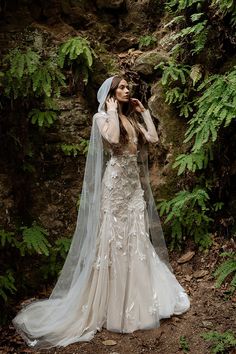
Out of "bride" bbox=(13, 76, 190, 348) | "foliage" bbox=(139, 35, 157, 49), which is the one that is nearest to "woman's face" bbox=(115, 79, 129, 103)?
"bride" bbox=(13, 76, 190, 348)

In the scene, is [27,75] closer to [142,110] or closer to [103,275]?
[142,110]

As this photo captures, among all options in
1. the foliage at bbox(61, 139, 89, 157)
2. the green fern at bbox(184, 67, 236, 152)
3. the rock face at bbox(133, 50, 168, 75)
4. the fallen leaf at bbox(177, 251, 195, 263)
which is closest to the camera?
the green fern at bbox(184, 67, 236, 152)

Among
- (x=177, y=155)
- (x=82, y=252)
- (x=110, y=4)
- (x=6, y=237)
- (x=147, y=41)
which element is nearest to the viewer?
(x=82, y=252)

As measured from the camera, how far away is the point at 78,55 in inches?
262

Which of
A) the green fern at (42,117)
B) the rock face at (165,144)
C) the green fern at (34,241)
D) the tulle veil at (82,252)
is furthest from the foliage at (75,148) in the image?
Answer: the tulle veil at (82,252)

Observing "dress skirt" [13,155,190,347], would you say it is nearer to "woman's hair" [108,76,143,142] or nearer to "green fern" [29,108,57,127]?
"woman's hair" [108,76,143,142]

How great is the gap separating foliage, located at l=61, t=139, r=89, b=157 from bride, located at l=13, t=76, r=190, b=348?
1.70 m

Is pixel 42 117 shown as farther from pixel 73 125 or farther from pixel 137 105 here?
pixel 137 105

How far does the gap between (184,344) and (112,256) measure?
1306mm

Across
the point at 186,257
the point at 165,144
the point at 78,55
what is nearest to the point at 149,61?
the point at 78,55

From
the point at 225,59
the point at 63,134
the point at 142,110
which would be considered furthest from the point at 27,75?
the point at 225,59

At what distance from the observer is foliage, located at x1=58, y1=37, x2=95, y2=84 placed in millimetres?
6520

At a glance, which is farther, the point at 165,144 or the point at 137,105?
the point at 165,144

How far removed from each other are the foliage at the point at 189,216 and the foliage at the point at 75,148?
1727mm
